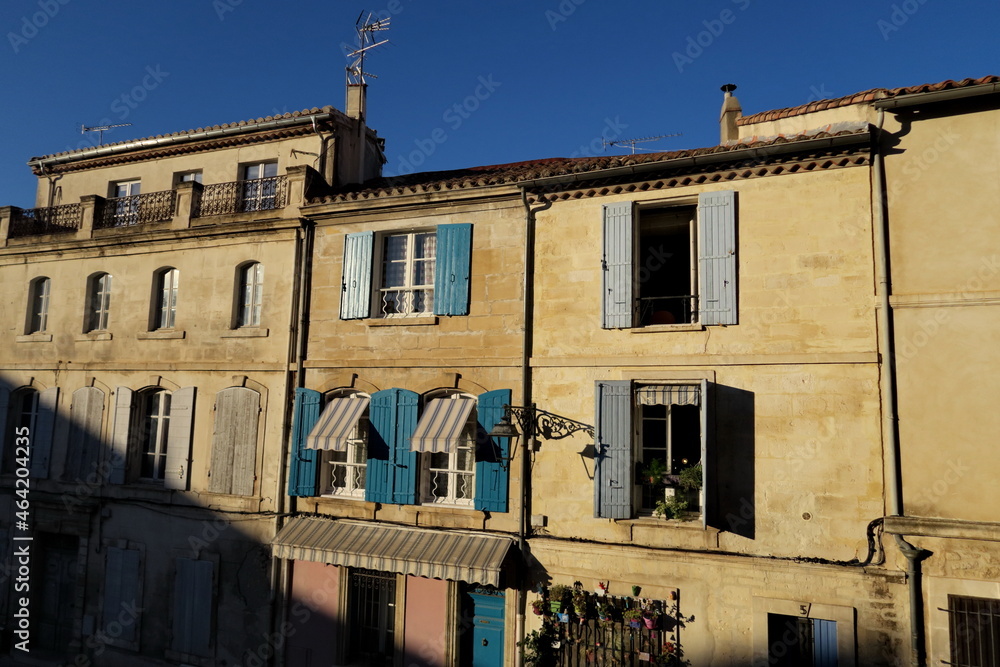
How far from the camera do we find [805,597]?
28.5ft

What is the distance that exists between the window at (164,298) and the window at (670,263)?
9.21 metres

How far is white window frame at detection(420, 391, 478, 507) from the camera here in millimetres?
11055

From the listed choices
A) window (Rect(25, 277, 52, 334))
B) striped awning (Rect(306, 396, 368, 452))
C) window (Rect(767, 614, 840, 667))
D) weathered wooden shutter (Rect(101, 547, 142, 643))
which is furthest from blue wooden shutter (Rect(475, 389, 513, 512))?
window (Rect(25, 277, 52, 334))

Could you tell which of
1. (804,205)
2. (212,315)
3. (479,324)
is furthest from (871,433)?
(212,315)

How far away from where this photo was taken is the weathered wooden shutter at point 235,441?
12.4 m

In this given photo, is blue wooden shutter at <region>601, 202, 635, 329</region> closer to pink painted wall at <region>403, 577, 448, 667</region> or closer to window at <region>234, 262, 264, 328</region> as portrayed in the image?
pink painted wall at <region>403, 577, 448, 667</region>

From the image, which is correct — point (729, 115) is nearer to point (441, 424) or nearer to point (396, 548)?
point (441, 424)

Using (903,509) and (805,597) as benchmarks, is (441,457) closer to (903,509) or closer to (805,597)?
(805,597)

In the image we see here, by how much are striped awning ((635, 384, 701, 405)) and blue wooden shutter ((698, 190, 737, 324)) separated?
102 centimetres

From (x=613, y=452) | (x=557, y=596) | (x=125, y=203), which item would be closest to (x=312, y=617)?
(x=557, y=596)

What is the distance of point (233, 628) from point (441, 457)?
5.01m

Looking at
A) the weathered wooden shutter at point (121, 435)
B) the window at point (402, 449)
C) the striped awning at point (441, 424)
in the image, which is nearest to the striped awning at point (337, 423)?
the window at point (402, 449)

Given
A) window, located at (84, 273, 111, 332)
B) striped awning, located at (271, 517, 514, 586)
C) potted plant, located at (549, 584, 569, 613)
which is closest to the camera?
potted plant, located at (549, 584, 569, 613)

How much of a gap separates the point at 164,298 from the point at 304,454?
5.12 meters
